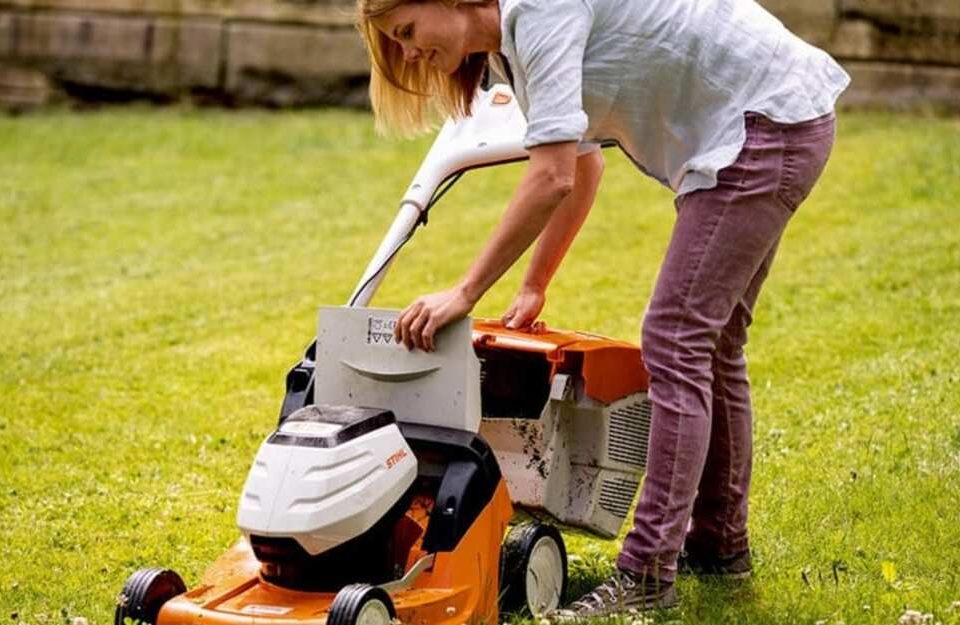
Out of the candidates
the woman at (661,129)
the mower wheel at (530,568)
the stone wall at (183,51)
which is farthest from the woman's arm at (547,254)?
the stone wall at (183,51)

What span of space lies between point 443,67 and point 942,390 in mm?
2853

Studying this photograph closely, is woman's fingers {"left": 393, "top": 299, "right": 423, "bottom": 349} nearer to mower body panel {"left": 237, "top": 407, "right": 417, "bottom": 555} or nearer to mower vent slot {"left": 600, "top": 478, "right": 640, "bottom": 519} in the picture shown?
mower body panel {"left": 237, "top": 407, "right": 417, "bottom": 555}

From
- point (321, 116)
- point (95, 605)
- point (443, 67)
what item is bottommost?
point (321, 116)

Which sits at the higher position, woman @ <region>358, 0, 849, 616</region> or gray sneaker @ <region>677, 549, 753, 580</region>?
woman @ <region>358, 0, 849, 616</region>

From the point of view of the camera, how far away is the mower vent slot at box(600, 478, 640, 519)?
3.93 metres

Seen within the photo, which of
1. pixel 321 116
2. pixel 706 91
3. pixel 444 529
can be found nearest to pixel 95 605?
pixel 444 529

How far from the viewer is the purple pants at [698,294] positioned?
139 inches

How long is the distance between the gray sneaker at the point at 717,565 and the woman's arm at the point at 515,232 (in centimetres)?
102

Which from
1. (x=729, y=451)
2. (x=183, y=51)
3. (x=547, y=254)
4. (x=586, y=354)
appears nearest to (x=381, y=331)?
(x=586, y=354)

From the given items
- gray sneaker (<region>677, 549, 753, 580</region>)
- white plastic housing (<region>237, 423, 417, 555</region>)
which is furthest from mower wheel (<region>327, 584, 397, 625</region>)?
gray sneaker (<region>677, 549, 753, 580</region>)

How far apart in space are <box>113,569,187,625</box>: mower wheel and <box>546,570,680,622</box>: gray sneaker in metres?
0.81

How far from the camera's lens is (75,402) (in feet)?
20.8

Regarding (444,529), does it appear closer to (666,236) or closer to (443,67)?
(443,67)

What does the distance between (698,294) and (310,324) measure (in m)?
4.13
